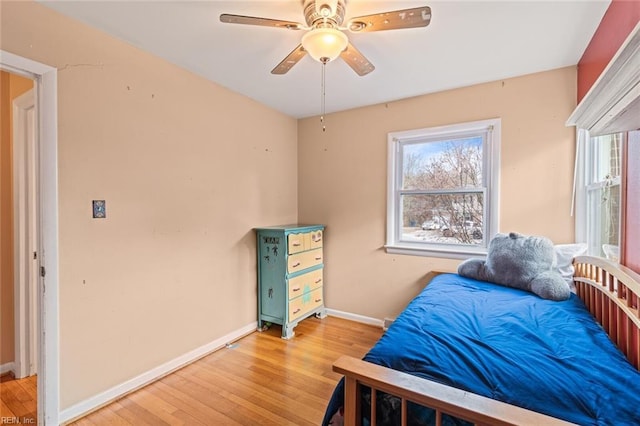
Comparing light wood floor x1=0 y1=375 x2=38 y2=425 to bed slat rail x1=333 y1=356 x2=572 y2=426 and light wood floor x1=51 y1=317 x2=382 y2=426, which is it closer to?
light wood floor x1=51 y1=317 x2=382 y2=426

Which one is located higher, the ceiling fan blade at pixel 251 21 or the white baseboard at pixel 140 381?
the ceiling fan blade at pixel 251 21

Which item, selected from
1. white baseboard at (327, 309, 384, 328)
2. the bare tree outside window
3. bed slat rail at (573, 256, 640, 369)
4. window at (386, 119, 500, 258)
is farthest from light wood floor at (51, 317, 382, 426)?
bed slat rail at (573, 256, 640, 369)

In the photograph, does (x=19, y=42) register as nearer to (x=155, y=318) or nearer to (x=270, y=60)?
(x=270, y=60)

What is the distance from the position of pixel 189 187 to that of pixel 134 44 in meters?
1.07

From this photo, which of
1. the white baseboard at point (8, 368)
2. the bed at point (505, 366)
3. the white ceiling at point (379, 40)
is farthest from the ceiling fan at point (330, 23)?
the white baseboard at point (8, 368)

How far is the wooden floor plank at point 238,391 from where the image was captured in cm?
180

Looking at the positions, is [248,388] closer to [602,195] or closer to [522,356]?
[522,356]

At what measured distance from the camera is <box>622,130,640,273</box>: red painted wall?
1389 mm

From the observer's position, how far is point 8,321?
2230 millimetres

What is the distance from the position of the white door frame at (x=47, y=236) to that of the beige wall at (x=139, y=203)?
0.05 meters

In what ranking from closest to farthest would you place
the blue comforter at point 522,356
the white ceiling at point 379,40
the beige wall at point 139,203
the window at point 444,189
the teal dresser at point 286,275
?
the blue comforter at point 522,356
the white ceiling at point 379,40
the beige wall at point 139,203
the window at point 444,189
the teal dresser at point 286,275

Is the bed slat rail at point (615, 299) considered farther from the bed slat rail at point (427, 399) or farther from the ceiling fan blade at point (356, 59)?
the ceiling fan blade at point (356, 59)

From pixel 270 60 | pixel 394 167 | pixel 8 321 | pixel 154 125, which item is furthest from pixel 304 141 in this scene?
pixel 8 321

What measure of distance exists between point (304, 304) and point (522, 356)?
2.21m
